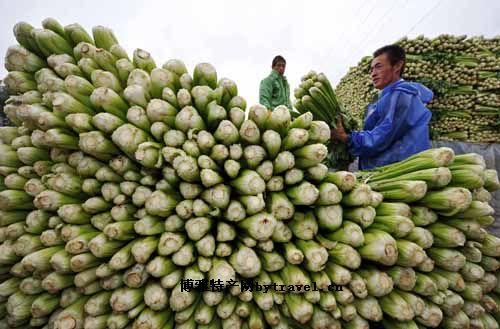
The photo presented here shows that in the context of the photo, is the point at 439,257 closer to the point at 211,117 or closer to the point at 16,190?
the point at 211,117

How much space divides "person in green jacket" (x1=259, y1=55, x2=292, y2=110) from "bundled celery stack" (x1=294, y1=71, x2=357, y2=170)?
1624 mm

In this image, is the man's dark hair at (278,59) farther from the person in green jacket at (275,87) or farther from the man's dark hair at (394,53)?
the man's dark hair at (394,53)

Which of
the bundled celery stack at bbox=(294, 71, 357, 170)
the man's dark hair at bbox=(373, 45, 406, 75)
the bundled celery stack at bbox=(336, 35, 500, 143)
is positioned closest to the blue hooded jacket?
the bundled celery stack at bbox=(294, 71, 357, 170)

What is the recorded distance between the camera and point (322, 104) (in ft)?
7.67

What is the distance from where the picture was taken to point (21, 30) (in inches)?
55.0

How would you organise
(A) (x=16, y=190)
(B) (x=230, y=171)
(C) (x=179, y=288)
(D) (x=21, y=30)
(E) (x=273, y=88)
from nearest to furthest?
(C) (x=179, y=288), (B) (x=230, y=171), (A) (x=16, y=190), (D) (x=21, y=30), (E) (x=273, y=88)

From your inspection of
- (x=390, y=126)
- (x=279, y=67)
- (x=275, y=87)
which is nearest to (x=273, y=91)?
(x=275, y=87)

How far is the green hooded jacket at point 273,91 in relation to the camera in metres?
4.22

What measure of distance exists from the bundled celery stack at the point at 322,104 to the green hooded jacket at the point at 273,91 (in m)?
1.70

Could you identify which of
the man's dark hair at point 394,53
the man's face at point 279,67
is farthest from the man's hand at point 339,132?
the man's face at point 279,67

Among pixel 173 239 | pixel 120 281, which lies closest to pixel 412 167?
pixel 173 239

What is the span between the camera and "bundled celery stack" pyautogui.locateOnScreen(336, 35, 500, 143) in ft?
16.6

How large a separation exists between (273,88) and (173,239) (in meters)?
3.66

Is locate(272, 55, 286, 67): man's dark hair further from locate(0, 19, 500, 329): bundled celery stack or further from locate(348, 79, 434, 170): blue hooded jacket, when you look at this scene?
locate(0, 19, 500, 329): bundled celery stack
